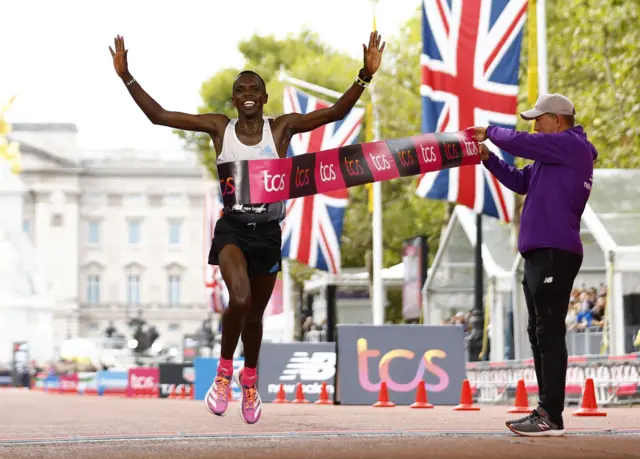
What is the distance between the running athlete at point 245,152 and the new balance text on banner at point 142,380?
27682 mm

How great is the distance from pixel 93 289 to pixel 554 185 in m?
143

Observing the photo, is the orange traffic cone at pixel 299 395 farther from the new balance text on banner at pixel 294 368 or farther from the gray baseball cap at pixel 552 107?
the gray baseball cap at pixel 552 107

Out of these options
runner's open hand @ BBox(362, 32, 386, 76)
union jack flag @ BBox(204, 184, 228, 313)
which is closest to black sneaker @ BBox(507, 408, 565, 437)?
runner's open hand @ BBox(362, 32, 386, 76)

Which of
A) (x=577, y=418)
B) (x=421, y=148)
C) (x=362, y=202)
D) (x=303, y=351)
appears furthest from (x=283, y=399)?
(x=362, y=202)

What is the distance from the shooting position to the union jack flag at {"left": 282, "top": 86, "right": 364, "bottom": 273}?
32500 millimetres

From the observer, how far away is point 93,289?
150000 mm

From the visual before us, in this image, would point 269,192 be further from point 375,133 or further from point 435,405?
point 375,133

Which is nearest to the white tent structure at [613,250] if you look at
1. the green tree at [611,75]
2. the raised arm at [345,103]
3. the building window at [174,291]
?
A: the green tree at [611,75]

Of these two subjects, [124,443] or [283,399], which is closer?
[124,443]

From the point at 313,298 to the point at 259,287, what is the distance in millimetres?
47707

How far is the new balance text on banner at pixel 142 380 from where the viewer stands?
37562mm

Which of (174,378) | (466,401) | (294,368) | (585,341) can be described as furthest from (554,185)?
(174,378)

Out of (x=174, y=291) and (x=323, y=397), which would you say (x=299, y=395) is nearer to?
(x=323, y=397)

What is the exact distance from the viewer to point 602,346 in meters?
23.4
